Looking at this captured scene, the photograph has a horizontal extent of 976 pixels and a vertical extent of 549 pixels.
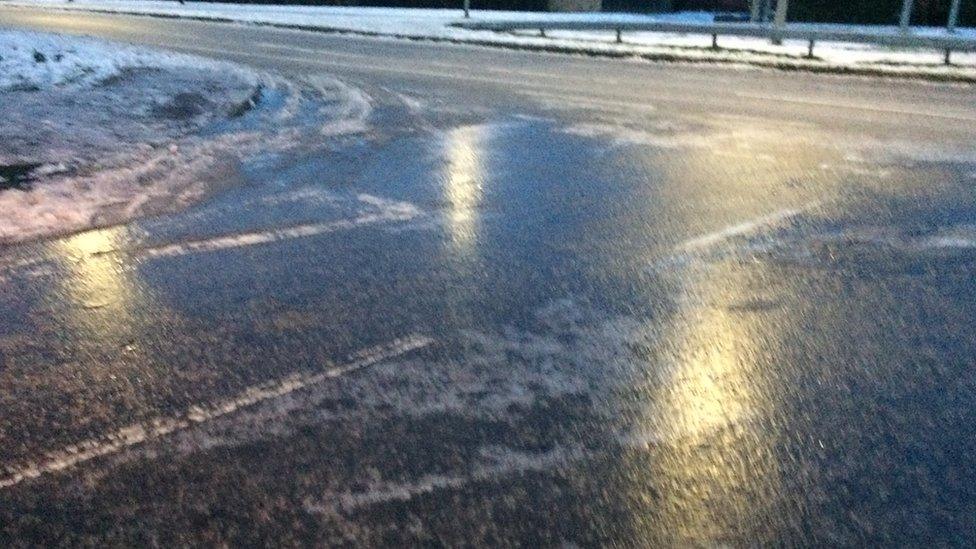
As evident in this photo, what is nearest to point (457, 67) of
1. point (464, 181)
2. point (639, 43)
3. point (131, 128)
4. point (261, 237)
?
point (639, 43)

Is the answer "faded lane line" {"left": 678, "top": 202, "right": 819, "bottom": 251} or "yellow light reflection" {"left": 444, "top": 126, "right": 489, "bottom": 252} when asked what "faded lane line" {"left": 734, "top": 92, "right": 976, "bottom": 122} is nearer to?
"yellow light reflection" {"left": 444, "top": 126, "right": 489, "bottom": 252}

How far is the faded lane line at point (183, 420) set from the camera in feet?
10.7

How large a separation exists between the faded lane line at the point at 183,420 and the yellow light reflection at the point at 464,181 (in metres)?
1.84

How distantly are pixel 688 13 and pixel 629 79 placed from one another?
22.0 meters

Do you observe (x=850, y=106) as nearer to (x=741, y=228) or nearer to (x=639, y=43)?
(x=741, y=228)

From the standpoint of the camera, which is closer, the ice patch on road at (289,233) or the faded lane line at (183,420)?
the faded lane line at (183,420)

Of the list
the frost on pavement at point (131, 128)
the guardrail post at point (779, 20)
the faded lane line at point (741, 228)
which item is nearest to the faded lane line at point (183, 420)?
the faded lane line at point (741, 228)

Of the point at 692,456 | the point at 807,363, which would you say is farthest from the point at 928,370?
the point at 692,456

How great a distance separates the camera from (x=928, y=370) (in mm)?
3984

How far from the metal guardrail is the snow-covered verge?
0.29 m

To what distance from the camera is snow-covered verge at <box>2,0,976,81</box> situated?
54.9 feet

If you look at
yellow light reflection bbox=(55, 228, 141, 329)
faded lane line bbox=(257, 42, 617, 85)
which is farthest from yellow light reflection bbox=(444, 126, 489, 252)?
faded lane line bbox=(257, 42, 617, 85)

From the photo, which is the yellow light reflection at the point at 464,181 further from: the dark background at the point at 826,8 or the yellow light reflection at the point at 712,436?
the dark background at the point at 826,8

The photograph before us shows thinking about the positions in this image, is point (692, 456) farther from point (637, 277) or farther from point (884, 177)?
point (884, 177)
